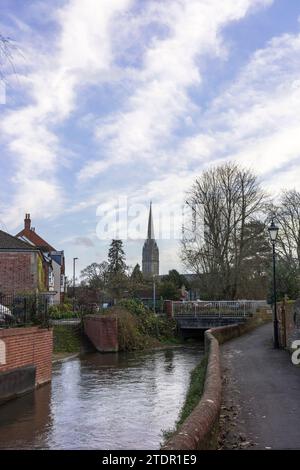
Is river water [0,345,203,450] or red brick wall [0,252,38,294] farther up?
red brick wall [0,252,38,294]

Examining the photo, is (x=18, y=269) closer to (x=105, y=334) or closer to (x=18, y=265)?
(x=18, y=265)

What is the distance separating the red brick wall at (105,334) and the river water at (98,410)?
9.12 metres

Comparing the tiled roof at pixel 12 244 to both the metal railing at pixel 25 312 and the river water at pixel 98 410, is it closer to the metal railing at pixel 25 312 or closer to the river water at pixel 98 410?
the river water at pixel 98 410

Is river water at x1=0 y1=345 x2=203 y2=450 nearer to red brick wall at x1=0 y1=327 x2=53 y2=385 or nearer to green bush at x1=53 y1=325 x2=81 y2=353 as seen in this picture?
red brick wall at x1=0 y1=327 x2=53 y2=385

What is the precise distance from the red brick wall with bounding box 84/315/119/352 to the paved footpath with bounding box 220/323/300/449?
16.5m

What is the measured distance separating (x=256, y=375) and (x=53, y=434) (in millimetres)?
5619

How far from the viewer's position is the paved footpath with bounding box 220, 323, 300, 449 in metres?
7.49

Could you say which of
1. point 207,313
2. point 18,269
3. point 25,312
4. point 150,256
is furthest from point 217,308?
point 150,256

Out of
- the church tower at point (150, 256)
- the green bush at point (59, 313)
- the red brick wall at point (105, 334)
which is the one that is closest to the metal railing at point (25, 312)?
the red brick wall at point (105, 334)

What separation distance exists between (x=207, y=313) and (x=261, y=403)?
32.0 metres

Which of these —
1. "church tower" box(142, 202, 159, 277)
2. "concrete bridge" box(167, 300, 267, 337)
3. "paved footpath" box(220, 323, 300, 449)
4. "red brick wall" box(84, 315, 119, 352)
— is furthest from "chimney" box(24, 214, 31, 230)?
"church tower" box(142, 202, 159, 277)

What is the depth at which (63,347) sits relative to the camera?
108 ft
